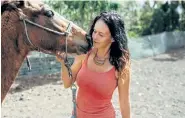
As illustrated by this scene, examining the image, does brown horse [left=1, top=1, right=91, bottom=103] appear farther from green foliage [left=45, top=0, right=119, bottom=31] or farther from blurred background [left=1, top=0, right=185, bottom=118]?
green foliage [left=45, top=0, right=119, bottom=31]

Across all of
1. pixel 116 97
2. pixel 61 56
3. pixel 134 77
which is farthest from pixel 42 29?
pixel 134 77

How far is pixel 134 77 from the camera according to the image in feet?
31.4

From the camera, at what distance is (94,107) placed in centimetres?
258

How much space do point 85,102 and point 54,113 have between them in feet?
11.2

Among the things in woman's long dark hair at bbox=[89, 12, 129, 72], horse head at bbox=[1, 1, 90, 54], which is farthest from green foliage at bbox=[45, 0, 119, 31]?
woman's long dark hair at bbox=[89, 12, 129, 72]

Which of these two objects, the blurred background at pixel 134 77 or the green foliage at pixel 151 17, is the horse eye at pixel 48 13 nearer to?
the blurred background at pixel 134 77

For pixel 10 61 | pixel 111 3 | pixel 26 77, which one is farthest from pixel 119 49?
pixel 111 3

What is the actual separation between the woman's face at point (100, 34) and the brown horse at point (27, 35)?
9.6 inches

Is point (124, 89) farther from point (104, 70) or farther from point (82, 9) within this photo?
point (82, 9)

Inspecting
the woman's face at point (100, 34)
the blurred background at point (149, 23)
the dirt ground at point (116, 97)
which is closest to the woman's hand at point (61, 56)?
the woman's face at point (100, 34)

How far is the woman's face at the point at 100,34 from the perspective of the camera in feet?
8.14

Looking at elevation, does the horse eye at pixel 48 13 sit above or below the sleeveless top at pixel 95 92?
above

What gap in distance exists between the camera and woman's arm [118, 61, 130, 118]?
255 cm

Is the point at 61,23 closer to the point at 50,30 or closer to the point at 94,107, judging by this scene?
the point at 50,30
